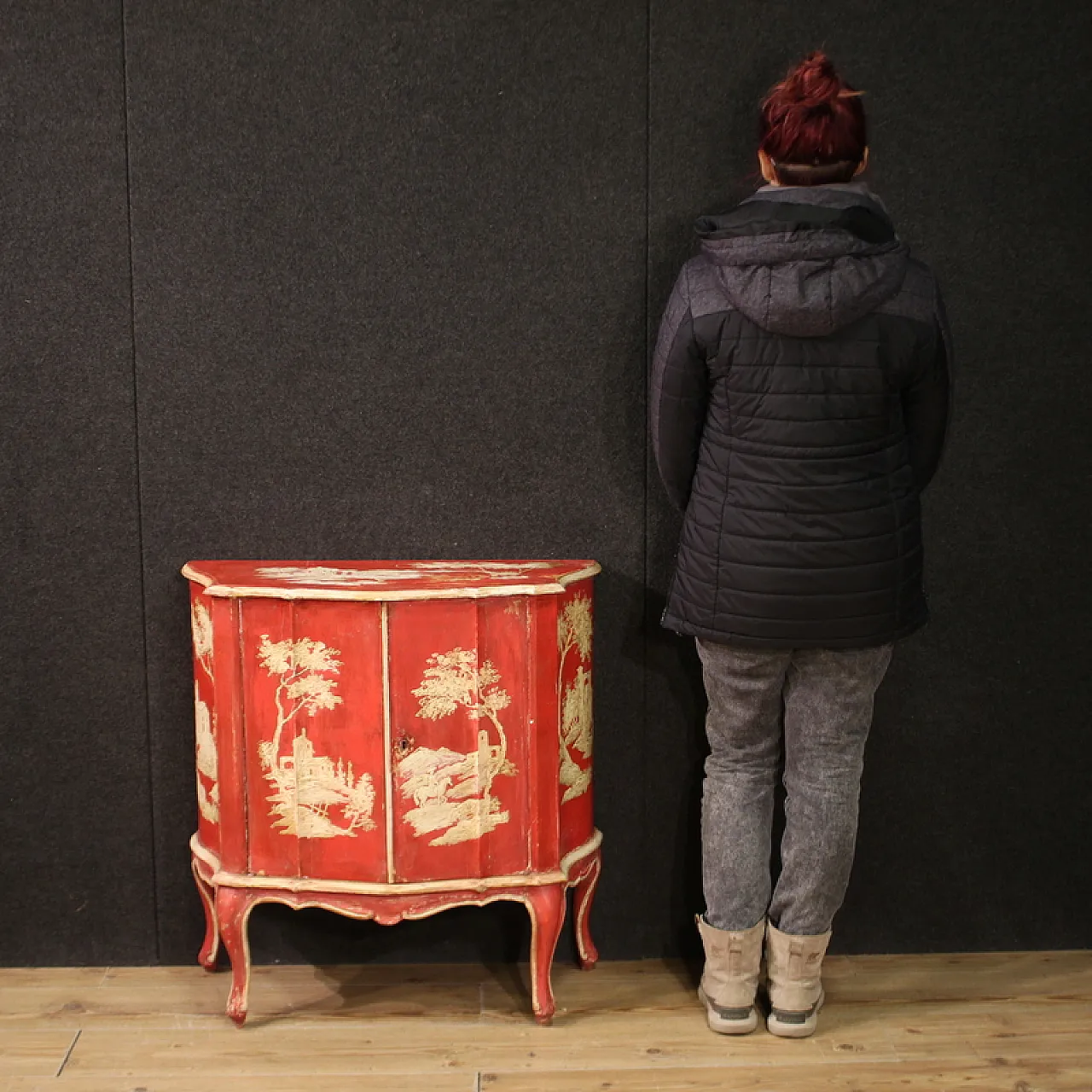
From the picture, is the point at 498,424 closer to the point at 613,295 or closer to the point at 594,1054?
the point at 613,295

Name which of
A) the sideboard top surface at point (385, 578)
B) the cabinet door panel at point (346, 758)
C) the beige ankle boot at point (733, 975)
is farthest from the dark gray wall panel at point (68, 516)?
the beige ankle boot at point (733, 975)

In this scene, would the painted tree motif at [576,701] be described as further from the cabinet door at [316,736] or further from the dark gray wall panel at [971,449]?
the cabinet door at [316,736]

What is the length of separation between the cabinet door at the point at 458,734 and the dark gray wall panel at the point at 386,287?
35 cm

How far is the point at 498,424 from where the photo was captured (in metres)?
2.62

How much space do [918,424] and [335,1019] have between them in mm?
1568

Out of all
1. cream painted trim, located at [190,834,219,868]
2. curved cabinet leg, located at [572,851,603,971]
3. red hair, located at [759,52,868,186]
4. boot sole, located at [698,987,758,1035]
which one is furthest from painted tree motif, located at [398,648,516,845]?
red hair, located at [759,52,868,186]

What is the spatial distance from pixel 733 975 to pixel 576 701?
590mm

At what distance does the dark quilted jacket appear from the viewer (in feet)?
7.14

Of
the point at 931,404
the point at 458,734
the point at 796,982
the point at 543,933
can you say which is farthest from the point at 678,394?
the point at 796,982

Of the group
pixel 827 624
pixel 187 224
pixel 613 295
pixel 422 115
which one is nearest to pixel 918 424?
pixel 827 624

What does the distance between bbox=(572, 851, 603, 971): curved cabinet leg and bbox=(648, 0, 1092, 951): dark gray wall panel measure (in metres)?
0.15

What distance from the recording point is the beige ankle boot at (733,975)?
2451mm

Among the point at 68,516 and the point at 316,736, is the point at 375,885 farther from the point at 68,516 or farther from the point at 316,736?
the point at 68,516

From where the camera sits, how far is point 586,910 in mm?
A: 2658
